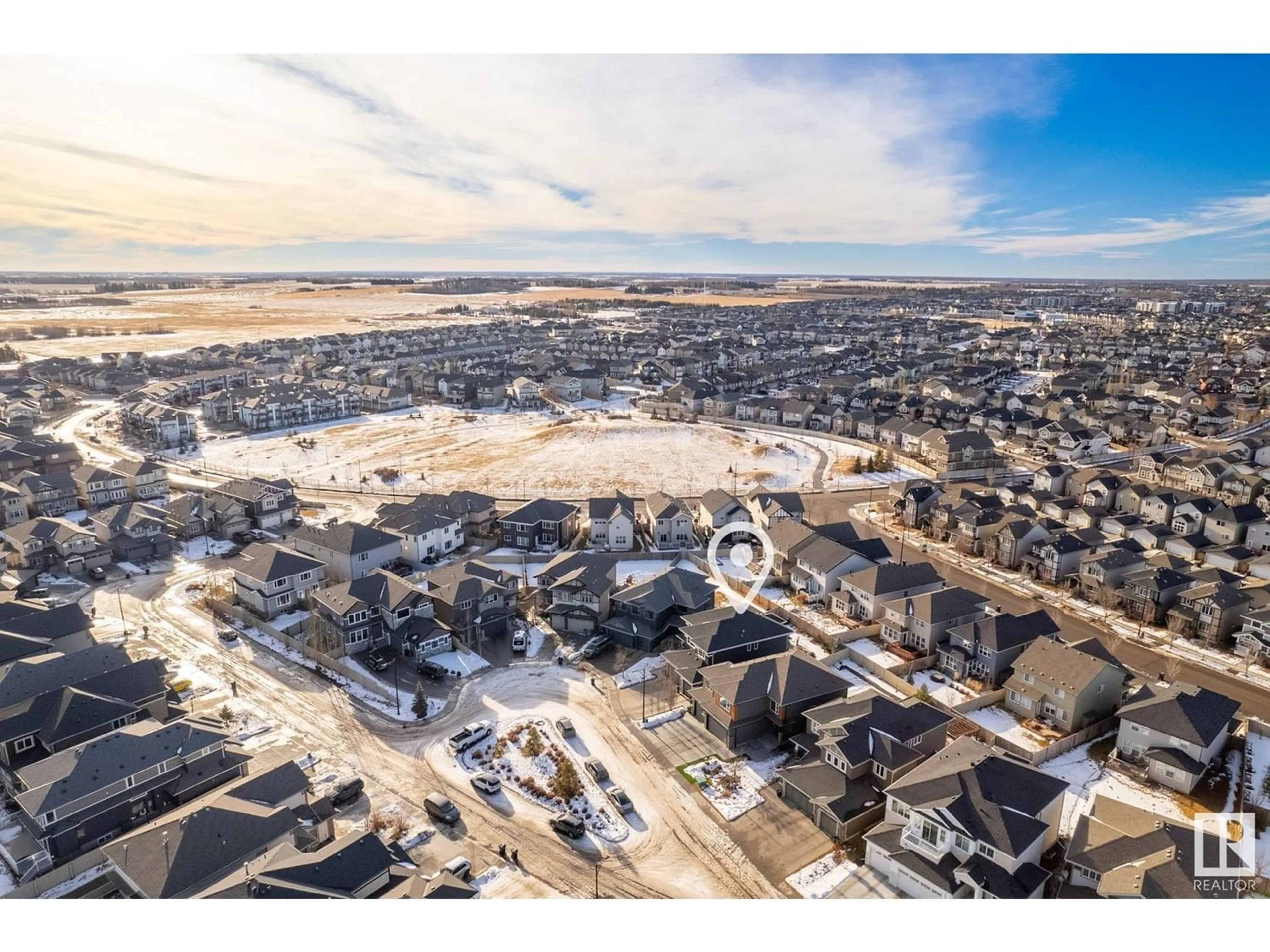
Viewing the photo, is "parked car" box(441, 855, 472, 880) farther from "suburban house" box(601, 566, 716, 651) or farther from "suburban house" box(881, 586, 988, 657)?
"suburban house" box(881, 586, 988, 657)

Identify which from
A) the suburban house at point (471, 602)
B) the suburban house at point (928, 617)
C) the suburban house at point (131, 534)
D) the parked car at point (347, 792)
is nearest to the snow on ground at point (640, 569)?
the suburban house at point (471, 602)

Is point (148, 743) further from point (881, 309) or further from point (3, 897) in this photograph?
point (881, 309)

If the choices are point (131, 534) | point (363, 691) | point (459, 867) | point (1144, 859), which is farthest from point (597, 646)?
point (131, 534)

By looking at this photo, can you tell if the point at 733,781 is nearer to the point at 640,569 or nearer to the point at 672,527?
the point at 640,569

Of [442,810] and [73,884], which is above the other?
[442,810]

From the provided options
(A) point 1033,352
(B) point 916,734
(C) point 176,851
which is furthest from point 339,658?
(A) point 1033,352

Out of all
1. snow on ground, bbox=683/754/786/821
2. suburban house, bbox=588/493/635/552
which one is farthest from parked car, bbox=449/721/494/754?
suburban house, bbox=588/493/635/552
